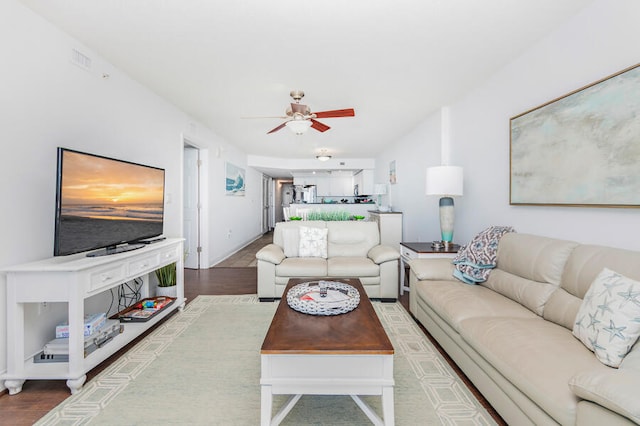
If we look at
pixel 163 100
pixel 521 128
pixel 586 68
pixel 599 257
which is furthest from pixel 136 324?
pixel 586 68

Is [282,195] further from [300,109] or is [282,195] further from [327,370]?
[327,370]

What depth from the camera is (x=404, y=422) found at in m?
1.52

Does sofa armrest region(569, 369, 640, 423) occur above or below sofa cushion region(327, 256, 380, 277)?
above

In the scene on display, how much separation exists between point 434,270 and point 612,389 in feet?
5.70

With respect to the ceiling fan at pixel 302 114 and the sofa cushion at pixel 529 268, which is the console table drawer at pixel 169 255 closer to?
the ceiling fan at pixel 302 114

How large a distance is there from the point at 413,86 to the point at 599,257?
236cm

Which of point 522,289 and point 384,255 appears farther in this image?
point 384,255

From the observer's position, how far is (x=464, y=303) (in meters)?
2.01

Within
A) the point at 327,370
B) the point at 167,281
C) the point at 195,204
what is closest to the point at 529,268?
the point at 327,370

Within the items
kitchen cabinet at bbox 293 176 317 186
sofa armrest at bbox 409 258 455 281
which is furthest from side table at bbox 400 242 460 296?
kitchen cabinet at bbox 293 176 317 186

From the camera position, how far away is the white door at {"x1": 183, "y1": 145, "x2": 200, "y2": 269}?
4.93 metres

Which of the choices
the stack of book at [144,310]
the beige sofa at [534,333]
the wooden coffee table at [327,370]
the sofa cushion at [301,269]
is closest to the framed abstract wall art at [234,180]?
the sofa cushion at [301,269]

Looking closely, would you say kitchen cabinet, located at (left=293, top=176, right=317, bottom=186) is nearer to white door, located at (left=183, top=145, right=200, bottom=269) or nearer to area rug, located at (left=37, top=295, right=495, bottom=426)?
white door, located at (left=183, top=145, right=200, bottom=269)

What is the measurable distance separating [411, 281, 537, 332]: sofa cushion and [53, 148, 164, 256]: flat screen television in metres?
2.59
